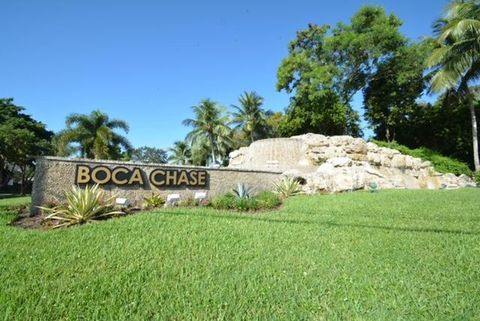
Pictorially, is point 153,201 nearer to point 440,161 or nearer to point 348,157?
point 348,157

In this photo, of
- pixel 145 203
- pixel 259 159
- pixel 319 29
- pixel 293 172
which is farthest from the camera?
pixel 319 29

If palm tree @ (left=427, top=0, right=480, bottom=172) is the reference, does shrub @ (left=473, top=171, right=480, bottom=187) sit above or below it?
below

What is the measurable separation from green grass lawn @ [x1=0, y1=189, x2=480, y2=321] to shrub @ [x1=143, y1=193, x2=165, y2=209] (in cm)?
294

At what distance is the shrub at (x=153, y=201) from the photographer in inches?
399

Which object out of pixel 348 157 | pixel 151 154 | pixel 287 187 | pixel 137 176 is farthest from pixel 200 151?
pixel 151 154

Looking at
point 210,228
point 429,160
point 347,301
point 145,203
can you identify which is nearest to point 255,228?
point 210,228

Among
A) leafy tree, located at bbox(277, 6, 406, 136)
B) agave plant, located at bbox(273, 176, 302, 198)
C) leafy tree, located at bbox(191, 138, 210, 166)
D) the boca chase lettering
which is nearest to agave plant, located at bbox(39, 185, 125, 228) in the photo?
the boca chase lettering

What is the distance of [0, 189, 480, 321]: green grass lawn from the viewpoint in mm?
3082

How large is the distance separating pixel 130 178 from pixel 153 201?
107 centimetres

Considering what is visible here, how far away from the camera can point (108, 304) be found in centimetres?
319

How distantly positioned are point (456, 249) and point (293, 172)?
1038 centimetres

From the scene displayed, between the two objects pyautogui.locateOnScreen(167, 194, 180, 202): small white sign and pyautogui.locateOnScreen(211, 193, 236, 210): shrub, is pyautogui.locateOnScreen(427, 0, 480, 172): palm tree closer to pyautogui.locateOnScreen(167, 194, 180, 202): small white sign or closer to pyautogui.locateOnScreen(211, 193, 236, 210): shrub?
pyautogui.locateOnScreen(211, 193, 236, 210): shrub

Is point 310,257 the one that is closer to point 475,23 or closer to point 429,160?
point 429,160

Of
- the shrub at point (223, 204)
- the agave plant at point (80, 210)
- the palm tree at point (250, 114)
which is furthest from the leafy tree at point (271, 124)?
the agave plant at point (80, 210)
